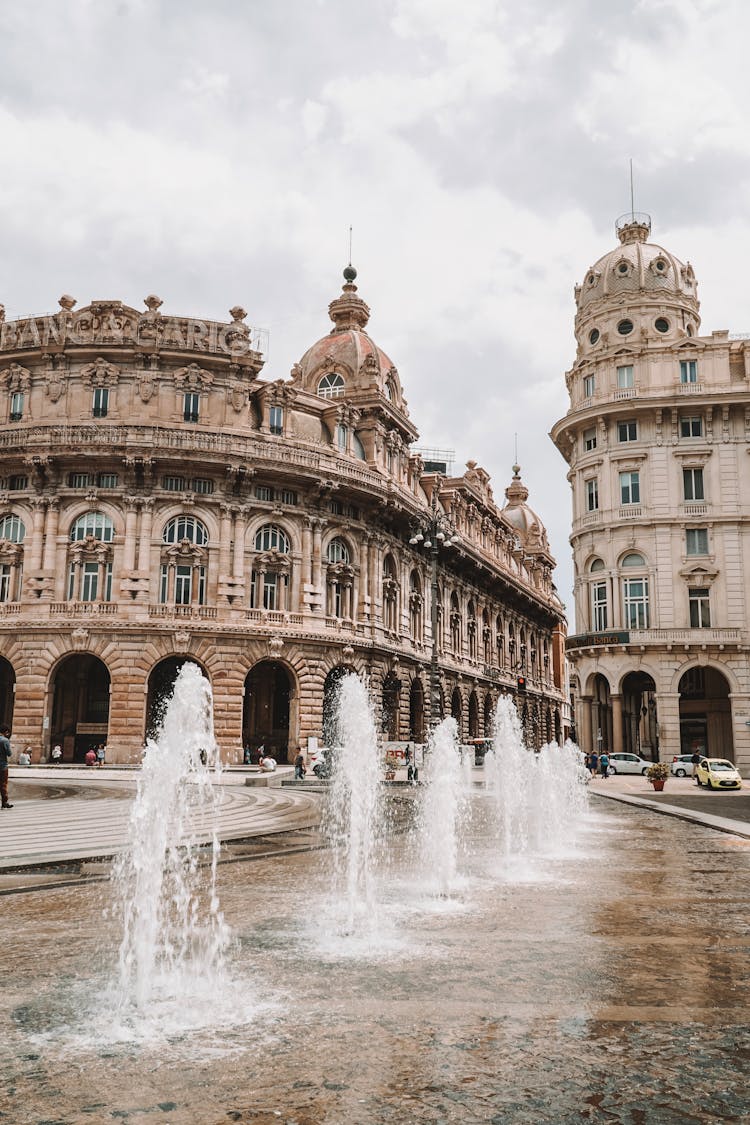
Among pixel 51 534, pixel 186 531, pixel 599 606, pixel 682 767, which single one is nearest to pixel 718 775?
pixel 682 767

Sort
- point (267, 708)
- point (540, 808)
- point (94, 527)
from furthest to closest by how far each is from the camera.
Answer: point (267, 708), point (94, 527), point (540, 808)

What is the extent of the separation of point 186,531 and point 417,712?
17.1m

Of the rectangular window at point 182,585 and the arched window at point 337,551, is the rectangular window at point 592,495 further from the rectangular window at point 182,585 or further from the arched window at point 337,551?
the rectangular window at point 182,585

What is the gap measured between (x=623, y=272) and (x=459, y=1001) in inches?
1963

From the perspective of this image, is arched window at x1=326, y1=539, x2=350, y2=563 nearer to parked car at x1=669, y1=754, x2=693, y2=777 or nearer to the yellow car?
parked car at x1=669, y1=754, x2=693, y2=777

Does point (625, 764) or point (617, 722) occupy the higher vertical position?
point (617, 722)

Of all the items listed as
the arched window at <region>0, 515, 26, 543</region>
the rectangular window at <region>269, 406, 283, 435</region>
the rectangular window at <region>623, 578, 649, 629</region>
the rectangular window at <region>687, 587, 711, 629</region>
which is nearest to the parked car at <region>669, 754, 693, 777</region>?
the rectangular window at <region>687, 587, 711, 629</region>

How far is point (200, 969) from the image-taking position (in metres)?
6.52

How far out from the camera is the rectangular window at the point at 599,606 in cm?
4653

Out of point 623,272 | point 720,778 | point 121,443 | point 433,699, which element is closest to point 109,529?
point 121,443

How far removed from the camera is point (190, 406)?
40688mm

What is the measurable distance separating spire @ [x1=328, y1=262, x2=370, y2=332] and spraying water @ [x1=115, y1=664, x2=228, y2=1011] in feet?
163

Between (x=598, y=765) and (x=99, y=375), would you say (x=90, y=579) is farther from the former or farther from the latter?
(x=598, y=765)

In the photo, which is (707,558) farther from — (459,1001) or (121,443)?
(459,1001)
